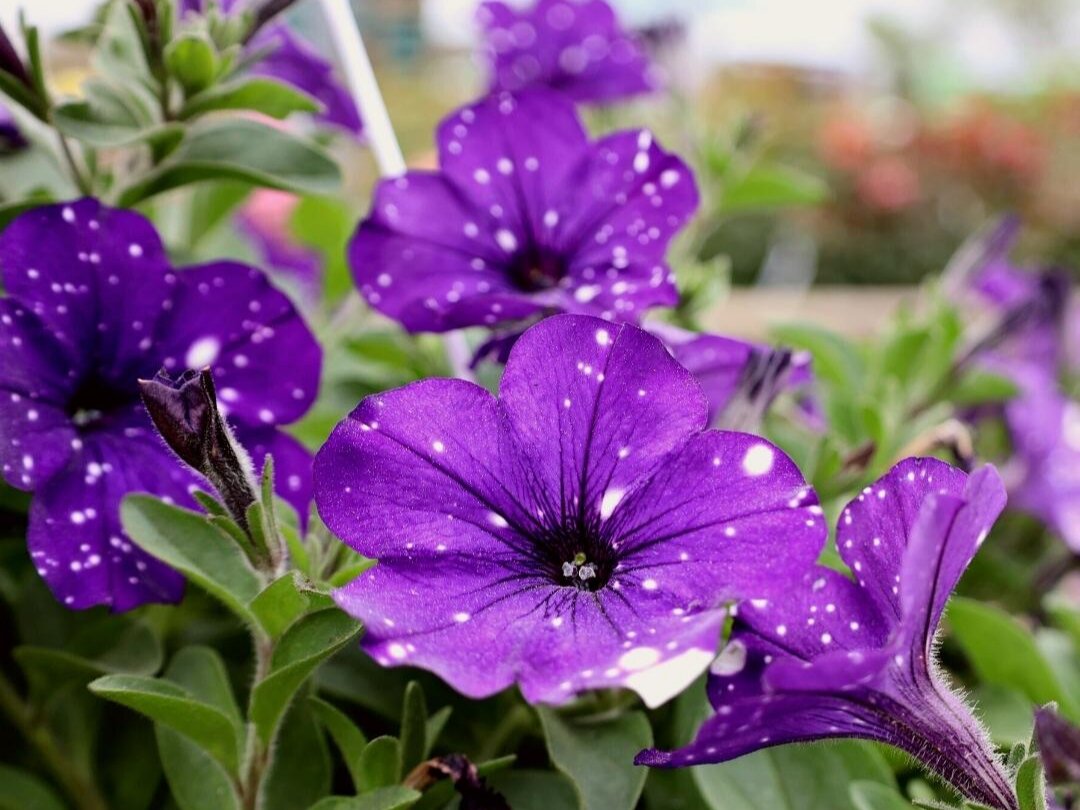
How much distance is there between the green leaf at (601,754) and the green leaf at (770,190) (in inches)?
20.4

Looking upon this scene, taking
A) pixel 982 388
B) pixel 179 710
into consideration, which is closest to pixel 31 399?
pixel 179 710

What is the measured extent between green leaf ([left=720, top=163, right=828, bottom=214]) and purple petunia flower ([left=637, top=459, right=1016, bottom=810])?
20.5 inches

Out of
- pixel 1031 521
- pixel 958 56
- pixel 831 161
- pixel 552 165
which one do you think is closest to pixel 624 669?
pixel 552 165

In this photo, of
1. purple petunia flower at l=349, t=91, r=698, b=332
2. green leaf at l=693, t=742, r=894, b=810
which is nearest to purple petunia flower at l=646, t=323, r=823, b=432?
purple petunia flower at l=349, t=91, r=698, b=332

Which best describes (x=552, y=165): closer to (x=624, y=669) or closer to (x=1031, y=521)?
(x=624, y=669)

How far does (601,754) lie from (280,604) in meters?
0.14

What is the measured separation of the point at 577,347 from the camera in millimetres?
392

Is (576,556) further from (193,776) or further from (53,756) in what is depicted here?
(53,756)

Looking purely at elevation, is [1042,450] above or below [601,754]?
above

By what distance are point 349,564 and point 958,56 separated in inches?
366

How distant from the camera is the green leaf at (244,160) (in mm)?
564

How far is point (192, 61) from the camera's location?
526 mm

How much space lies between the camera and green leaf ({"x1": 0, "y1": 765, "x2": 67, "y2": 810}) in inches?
20.7

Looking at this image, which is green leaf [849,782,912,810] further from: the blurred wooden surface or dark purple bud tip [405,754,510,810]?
the blurred wooden surface
